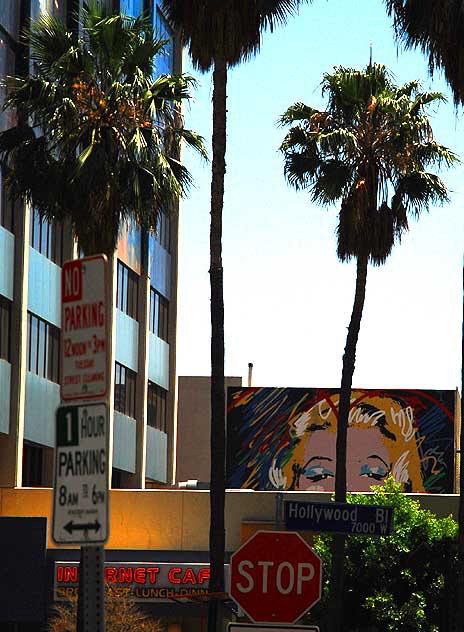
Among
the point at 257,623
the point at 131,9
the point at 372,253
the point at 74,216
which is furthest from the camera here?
the point at 131,9

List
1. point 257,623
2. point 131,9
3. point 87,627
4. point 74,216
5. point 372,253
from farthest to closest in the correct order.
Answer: point 131,9 < point 372,253 < point 74,216 < point 257,623 < point 87,627

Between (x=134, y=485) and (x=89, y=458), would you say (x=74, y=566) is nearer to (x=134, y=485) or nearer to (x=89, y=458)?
(x=134, y=485)

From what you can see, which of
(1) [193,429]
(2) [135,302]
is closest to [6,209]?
(2) [135,302]

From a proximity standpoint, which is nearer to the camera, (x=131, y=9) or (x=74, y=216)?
(x=74, y=216)

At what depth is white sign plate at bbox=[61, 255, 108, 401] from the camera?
6422mm

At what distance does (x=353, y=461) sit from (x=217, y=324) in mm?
30378

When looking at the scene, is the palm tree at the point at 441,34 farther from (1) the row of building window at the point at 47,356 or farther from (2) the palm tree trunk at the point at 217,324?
(1) the row of building window at the point at 47,356

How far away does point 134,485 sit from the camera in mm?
51344

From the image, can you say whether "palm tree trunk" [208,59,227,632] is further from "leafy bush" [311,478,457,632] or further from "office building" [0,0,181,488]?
"leafy bush" [311,478,457,632]

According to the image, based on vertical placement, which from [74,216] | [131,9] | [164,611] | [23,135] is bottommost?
[164,611]

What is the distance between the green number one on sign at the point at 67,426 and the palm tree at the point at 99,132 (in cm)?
2051

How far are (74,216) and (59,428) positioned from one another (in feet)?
68.9

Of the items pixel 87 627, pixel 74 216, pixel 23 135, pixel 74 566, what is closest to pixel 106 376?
pixel 87 627

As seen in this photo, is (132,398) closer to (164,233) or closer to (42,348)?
(164,233)
